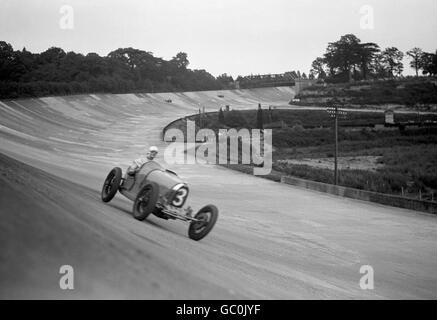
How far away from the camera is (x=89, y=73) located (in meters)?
100

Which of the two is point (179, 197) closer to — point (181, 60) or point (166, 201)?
point (166, 201)

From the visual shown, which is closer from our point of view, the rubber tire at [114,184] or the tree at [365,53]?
the rubber tire at [114,184]

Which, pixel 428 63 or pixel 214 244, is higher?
pixel 428 63

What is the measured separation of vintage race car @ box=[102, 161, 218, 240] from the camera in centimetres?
980

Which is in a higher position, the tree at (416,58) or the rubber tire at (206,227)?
the tree at (416,58)

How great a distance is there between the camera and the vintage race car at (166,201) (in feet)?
32.2

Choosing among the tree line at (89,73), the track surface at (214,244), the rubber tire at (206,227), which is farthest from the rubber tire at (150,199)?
the tree line at (89,73)

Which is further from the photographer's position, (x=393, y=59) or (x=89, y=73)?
(x=393, y=59)

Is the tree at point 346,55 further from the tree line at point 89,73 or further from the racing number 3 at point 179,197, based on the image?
the racing number 3 at point 179,197

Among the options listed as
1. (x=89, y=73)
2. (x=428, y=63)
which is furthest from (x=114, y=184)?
(x=428, y=63)

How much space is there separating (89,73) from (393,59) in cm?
11057

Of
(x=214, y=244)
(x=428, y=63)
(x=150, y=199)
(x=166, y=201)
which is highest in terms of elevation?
(x=428, y=63)

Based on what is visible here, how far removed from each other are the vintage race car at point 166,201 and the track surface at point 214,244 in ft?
1.07
